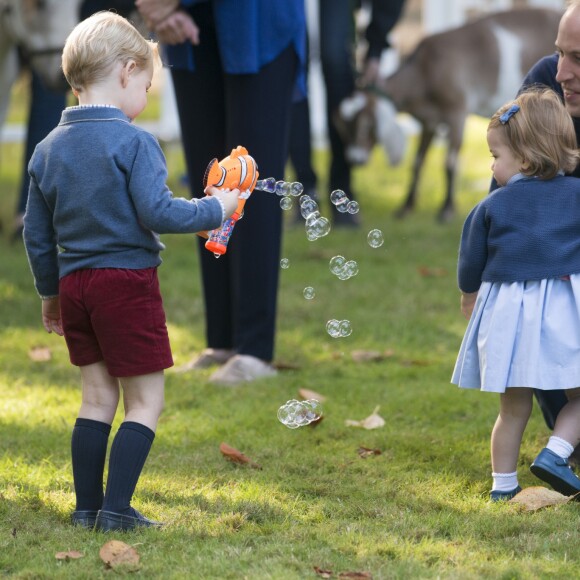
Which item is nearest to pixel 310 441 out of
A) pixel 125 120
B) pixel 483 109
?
pixel 125 120

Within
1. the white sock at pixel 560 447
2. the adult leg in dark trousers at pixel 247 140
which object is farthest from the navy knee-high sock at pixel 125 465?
the adult leg in dark trousers at pixel 247 140

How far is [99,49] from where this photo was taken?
2.89 meters

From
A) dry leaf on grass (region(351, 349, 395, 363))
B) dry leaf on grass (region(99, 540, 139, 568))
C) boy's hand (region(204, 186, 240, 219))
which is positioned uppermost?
boy's hand (region(204, 186, 240, 219))

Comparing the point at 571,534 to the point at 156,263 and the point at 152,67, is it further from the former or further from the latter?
the point at 152,67

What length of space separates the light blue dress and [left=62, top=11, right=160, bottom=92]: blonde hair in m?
1.22

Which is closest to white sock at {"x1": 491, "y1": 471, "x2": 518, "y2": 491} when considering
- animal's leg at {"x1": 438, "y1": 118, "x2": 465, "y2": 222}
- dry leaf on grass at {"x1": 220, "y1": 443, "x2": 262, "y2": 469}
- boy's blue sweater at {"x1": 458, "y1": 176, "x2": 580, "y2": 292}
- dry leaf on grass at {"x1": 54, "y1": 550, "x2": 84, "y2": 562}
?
boy's blue sweater at {"x1": 458, "y1": 176, "x2": 580, "y2": 292}

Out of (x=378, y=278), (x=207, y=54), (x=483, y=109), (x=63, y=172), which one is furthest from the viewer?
(x=483, y=109)

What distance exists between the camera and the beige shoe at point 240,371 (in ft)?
14.9

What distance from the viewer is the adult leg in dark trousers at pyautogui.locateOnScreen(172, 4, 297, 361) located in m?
4.47

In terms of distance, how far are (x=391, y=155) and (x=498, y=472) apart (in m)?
5.77

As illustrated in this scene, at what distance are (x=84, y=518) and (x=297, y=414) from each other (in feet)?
3.02

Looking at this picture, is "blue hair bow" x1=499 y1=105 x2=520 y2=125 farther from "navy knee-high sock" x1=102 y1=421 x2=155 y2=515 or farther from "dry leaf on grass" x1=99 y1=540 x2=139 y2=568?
"dry leaf on grass" x1=99 y1=540 x2=139 y2=568

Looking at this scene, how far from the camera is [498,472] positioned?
329cm

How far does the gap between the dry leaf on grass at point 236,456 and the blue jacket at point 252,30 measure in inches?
60.4
